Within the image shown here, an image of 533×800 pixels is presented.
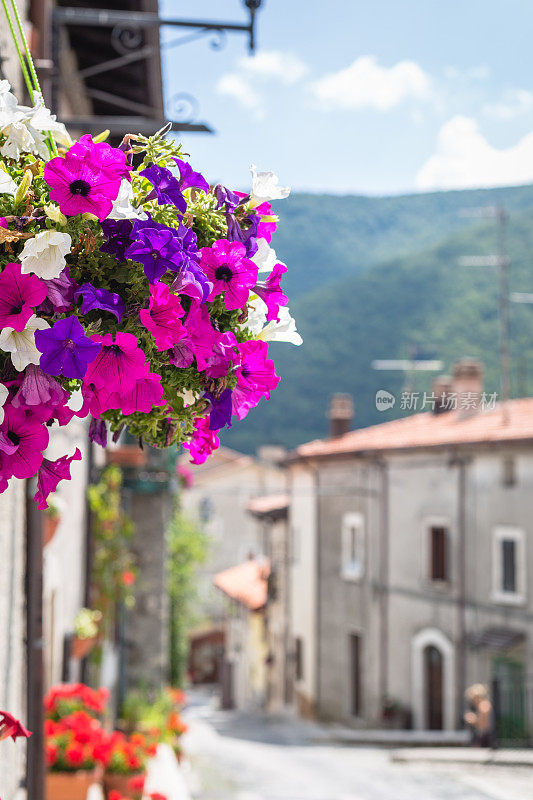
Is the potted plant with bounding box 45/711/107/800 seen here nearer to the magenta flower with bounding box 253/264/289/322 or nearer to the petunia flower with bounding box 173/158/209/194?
the magenta flower with bounding box 253/264/289/322

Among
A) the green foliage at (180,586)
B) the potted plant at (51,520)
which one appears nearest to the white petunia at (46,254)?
the potted plant at (51,520)

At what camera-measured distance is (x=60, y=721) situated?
5.09 meters

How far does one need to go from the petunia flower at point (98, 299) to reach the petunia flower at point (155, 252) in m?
0.05

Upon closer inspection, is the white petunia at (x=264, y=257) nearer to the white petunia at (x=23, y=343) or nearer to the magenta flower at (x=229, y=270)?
the magenta flower at (x=229, y=270)

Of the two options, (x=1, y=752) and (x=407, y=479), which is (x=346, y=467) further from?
(x=1, y=752)

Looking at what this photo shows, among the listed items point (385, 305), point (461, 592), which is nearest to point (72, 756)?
point (461, 592)

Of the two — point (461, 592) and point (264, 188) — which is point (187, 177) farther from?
point (461, 592)

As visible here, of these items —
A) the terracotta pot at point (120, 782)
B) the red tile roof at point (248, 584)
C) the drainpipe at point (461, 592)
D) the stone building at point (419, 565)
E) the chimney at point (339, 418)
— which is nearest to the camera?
the terracotta pot at point (120, 782)

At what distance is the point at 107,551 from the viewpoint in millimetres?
8594

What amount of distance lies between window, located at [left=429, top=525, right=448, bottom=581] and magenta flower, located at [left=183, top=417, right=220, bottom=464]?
1563cm

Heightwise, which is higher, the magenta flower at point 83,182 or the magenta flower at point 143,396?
the magenta flower at point 83,182

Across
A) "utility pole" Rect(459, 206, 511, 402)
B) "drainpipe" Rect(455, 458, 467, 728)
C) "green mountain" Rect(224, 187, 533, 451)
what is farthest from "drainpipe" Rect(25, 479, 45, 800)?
"green mountain" Rect(224, 187, 533, 451)

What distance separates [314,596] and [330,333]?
20.5 meters

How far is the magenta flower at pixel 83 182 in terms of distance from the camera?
1.13 metres
